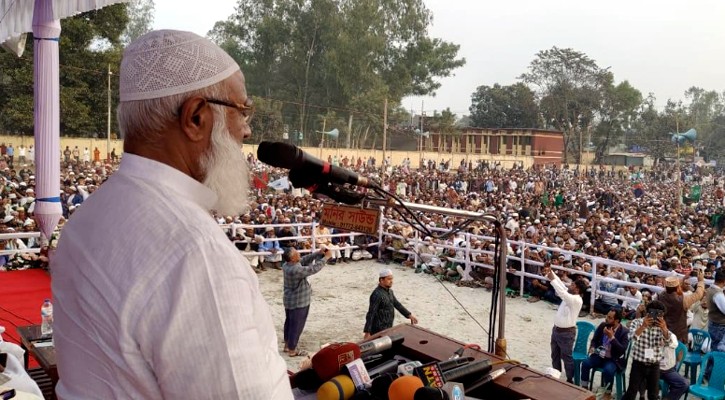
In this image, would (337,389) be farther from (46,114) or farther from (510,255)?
(510,255)

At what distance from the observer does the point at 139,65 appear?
1043 millimetres

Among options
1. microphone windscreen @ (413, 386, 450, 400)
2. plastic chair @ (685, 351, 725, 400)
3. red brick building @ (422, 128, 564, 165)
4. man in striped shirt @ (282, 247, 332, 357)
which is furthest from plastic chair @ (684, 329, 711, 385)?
red brick building @ (422, 128, 564, 165)

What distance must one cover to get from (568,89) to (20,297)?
5546 centimetres

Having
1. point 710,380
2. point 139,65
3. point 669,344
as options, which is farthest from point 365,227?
point 710,380

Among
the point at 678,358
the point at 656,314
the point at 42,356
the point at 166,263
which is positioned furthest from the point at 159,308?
the point at 678,358

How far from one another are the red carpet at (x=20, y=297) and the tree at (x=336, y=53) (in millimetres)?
39580

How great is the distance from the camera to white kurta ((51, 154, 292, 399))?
2.78 ft

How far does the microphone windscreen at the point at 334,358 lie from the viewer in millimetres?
2142

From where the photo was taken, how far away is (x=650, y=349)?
6.26 meters

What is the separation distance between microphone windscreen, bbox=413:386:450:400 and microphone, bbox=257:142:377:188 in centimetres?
83

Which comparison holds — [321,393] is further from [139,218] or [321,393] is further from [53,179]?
[53,179]

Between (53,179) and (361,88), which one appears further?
(361,88)

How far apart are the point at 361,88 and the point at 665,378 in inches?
1726

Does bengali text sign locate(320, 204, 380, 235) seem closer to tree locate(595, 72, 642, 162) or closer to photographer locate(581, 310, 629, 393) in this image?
photographer locate(581, 310, 629, 393)
